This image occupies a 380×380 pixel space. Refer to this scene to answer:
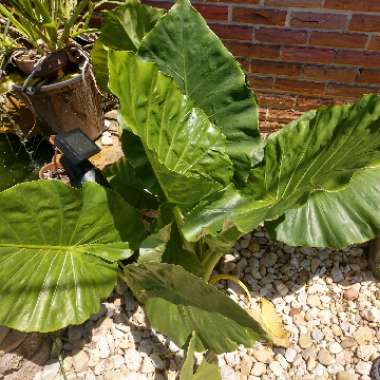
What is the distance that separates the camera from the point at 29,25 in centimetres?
193

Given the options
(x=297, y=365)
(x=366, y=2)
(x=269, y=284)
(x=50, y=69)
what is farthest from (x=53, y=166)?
(x=366, y=2)

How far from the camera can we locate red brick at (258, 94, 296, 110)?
7.47ft

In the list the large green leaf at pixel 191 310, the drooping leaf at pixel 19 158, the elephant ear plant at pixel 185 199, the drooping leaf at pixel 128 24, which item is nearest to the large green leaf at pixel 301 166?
the elephant ear plant at pixel 185 199

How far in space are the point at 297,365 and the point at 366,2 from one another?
1.40 m

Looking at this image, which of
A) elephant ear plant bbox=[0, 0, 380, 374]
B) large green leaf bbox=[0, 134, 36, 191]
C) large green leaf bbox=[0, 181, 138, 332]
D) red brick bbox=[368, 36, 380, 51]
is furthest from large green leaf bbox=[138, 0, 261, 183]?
large green leaf bbox=[0, 134, 36, 191]

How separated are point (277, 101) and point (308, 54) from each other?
30 centimetres

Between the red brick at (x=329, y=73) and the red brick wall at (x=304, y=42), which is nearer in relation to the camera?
the red brick wall at (x=304, y=42)

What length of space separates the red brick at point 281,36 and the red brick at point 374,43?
10.7 inches

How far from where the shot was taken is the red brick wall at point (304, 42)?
1915mm

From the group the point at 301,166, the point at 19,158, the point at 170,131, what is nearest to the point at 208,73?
the point at 170,131

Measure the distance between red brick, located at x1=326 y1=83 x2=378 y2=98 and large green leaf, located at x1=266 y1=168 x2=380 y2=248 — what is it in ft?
3.26

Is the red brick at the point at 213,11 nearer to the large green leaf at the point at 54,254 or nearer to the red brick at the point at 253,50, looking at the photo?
the red brick at the point at 253,50

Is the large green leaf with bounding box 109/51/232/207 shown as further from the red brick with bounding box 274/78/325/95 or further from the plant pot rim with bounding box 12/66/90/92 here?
the red brick with bounding box 274/78/325/95

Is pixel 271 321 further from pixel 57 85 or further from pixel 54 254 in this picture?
pixel 57 85
